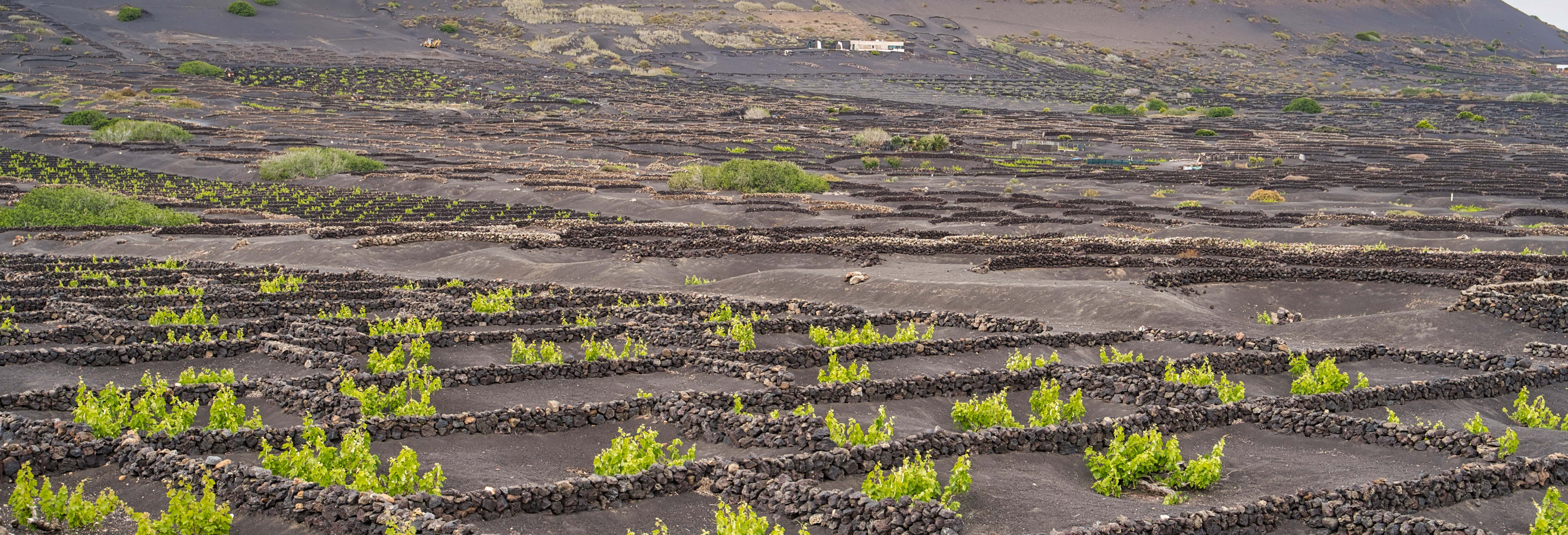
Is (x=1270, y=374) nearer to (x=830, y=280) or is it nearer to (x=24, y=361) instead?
(x=830, y=280)

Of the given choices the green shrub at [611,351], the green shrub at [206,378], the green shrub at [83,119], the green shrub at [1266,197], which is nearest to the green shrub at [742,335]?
the green shrub at [611,351]

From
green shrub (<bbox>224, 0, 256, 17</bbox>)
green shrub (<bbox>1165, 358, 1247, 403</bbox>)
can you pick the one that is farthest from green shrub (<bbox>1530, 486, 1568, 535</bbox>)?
green shrub (<bbox>224, 0, 256, 17</bbox>)

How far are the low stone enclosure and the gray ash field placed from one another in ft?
0.19

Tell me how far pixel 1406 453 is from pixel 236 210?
4056cm

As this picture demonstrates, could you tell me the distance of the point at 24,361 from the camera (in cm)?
1742

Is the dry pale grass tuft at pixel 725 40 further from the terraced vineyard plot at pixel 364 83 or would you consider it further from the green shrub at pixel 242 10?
the green shrub at pixel 242 10

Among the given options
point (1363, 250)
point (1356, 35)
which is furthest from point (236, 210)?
point (1356, 35)

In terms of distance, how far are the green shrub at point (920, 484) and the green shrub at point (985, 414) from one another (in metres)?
2.59

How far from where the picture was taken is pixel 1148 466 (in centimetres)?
1299

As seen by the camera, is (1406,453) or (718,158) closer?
(1406,453)

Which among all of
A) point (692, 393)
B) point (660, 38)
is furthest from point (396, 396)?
point (660, 38)

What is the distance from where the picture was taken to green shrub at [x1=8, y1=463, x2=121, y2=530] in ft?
33.9

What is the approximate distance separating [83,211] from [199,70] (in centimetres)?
7759

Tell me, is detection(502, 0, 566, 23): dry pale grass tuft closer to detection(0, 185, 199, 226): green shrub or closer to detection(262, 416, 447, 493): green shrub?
detection(0, 185, 199, 226): green shrub
